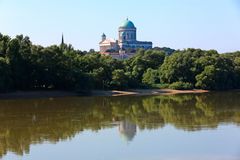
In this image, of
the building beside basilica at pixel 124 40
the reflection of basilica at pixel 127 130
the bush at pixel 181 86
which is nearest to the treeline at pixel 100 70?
the bush at pixel 181 86

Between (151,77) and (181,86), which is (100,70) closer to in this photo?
(151,77)

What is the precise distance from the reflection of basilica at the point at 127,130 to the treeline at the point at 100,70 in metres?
20.6

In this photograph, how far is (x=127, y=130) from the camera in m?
23.5

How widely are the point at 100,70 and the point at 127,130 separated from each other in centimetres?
3284

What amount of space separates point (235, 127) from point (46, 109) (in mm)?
15252

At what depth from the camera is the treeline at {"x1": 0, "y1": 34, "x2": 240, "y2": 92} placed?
1859 inches

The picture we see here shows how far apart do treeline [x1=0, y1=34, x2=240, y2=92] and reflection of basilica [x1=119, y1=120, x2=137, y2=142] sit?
20638 millimetres

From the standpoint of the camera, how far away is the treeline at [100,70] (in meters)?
47.2

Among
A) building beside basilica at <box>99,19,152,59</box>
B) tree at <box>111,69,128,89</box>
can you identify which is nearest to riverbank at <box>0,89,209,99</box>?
tree at <box>111,69,128,89</box>

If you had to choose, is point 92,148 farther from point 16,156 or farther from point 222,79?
point 222,79

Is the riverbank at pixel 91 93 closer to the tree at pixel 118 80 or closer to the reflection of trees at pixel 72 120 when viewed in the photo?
the tree at pixel 118 80

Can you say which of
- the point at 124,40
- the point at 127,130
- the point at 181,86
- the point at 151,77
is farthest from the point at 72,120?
the point at 124,40

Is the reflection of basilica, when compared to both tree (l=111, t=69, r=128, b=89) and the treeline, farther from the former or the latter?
tree (l=111, t=69, r=128, b=89)

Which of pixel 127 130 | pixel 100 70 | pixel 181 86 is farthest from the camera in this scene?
pixel 181 86
